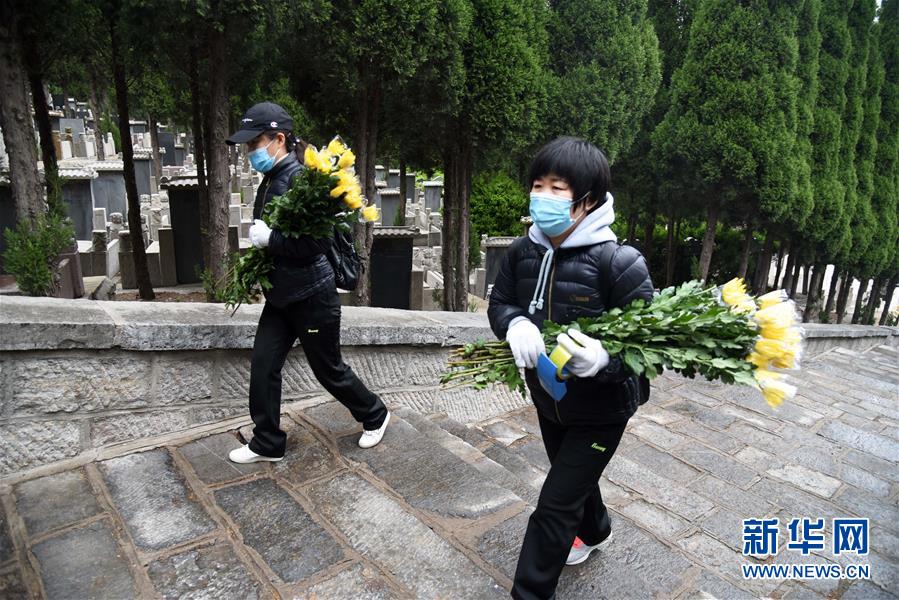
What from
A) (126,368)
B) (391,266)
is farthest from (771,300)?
(391,266)

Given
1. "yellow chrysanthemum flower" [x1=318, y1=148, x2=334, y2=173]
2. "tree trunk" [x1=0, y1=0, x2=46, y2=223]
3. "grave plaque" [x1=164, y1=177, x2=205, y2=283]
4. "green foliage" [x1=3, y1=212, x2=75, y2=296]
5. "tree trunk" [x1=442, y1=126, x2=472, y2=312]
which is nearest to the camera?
"yellow chrysanthemum flower" [x1=318, y1=148, x2=334, y2=173]

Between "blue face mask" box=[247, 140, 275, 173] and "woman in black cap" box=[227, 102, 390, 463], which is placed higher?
"blue face mask" box=[247, 140, 275, 173]

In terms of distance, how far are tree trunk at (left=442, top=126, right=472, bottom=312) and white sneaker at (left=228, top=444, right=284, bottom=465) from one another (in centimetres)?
548

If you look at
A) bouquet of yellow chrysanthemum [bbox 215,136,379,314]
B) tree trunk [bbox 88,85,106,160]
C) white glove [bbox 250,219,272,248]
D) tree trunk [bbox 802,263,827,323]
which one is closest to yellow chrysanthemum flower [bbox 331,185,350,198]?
bouquet of yellow chrysanthemum [bbox 215,136,379,314]

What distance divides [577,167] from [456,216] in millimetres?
6863

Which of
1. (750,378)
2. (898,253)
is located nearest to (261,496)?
(750,378)

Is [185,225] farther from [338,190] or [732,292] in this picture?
[732,292]

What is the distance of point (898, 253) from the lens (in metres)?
16.5

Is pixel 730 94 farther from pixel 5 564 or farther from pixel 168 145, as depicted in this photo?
pixel 168 145

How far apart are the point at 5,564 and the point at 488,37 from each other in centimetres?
669

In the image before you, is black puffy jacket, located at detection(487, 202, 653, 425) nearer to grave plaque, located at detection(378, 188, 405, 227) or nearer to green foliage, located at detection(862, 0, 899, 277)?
grave plaque, located at detection(378, 188, 405, 227)

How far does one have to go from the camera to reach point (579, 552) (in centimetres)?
285

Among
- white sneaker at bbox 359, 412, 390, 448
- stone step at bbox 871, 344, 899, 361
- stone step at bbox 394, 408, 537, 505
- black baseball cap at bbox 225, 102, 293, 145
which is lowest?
stone step at bbox 871, 344, 899, 361

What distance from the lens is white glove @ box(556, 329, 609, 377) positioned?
2.21m
